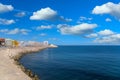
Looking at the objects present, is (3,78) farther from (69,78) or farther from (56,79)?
(69,78)

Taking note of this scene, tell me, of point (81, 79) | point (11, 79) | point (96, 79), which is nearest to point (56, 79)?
point (81, 79)

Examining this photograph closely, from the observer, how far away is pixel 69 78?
46.6m

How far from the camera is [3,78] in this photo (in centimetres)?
3591

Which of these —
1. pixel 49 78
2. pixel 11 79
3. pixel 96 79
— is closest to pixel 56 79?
pixel 49 78

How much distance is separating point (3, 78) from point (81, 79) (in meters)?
18.0

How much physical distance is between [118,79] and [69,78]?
11.3 m

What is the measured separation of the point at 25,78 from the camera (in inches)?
1473

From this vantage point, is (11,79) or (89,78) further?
(89,78)

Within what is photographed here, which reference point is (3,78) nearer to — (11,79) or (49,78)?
(11,79)

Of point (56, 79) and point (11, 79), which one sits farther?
point (56, 79)

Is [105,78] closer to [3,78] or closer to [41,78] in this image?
[41,78]

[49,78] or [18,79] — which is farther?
[49,78]

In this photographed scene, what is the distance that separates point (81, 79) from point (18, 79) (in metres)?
15.8

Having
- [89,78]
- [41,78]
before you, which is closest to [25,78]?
[41,78]
